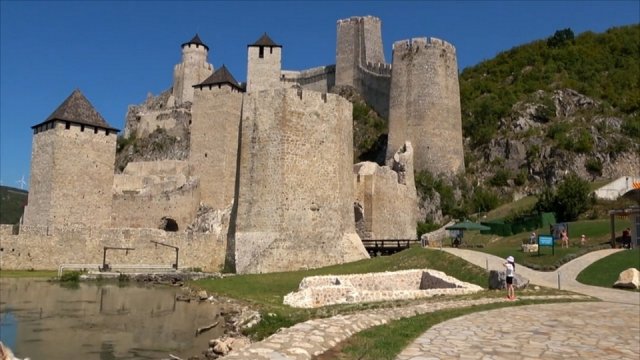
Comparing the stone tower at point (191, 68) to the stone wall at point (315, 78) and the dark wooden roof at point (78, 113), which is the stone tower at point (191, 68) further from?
the dark wooden roof at point (78, 113)

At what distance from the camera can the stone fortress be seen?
2255 cm

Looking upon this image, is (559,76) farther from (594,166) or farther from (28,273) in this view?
(28,273)

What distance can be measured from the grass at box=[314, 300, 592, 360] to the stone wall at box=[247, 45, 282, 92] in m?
35.5

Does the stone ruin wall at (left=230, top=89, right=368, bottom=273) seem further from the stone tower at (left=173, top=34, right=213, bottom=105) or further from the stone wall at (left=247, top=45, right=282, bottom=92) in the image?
the stone tower at (left=173, top=34, right=213, bottom=105)

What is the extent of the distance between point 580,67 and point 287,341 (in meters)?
49.8

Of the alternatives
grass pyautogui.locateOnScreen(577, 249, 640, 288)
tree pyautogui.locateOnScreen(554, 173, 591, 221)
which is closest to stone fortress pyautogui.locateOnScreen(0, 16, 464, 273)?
tree pyautogui.locateOnScreen(554, 173, 591, 221)

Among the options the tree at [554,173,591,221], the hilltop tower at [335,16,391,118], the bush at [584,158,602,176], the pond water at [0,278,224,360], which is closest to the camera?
the pond water at [0,278,224,360]

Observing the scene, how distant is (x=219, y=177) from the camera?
35.2 metres

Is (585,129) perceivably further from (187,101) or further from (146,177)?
(187,101)

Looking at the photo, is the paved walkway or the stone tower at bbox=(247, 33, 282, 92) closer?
the paved walkway

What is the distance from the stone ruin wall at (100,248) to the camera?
81.0 feet

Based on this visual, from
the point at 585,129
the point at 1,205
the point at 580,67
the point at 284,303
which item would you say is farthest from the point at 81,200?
the point at 1,205

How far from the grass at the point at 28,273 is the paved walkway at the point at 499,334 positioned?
17696mm

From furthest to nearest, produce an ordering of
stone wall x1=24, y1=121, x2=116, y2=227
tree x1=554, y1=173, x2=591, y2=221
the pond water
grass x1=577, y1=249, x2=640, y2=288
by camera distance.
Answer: stone wall x1=24, y1=121, x2=116, y2=227 < tree x1=554, y1=173, x2=591, y2=221 < grass x1=577, y1=249, x2=640, y2=288 < the pond water
